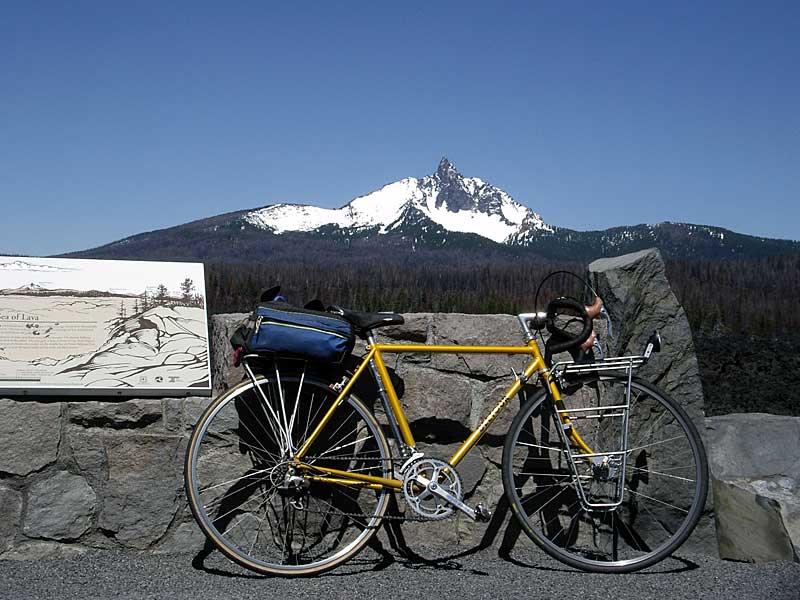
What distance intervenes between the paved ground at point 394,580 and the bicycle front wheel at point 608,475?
0.63ft

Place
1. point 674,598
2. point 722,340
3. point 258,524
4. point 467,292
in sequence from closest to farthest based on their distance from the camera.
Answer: point 674,598, point 258,524, point 722,340, point 467,292

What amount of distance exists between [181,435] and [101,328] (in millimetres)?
686

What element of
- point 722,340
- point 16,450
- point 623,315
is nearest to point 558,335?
point 623,315

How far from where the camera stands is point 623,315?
4527mm

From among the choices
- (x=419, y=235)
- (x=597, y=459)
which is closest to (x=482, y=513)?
(x=597, y=459)

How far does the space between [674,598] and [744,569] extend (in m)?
0.57

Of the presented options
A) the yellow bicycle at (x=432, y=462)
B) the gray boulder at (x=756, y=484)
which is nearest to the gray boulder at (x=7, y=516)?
the yellow bicycle at (x=432, y=462)

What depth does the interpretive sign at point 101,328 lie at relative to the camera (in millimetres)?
4211

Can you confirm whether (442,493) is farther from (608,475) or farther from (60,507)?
(60,507)

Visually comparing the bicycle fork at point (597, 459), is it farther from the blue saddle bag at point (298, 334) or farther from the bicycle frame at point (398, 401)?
the blue saddle bag at point (298, 334)

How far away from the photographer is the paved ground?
12.3ft

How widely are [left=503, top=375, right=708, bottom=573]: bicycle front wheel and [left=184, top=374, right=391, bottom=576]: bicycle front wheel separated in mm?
738

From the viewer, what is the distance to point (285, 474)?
405cm

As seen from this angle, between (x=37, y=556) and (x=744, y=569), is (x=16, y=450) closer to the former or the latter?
(x=37, y=556)
